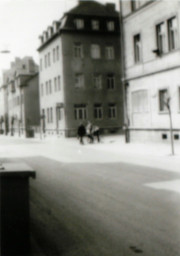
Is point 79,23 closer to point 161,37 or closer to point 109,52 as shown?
point 109,52

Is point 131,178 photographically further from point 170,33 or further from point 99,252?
point 170,33

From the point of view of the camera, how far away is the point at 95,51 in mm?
44312

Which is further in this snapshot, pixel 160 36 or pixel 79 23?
pixel 79 23

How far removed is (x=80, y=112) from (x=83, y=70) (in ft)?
14.6

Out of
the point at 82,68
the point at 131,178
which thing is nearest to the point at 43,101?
the point at 82,68

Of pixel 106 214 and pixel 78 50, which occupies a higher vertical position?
pixel 78 50

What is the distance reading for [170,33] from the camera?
2306 centimetres

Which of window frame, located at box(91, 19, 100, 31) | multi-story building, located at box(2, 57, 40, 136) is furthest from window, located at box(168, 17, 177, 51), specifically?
multi-story building, located at box(2, 57, 40, 136)

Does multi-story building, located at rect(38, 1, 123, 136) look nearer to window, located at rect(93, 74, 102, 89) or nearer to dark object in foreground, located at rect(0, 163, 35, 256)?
window, located at rect(93, 74, 102, 89)

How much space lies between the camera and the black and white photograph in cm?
502

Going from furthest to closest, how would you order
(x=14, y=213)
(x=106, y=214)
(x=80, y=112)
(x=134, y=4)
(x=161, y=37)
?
(x=80, y=112), (x=134, y=4), (x=161, y=37), (x=106, y=214), (x=14, y=213)

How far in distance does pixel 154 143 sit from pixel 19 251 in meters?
19.6

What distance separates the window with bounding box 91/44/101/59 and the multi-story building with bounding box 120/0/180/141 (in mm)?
16462

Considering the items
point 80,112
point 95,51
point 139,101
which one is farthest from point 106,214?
point 95,51
